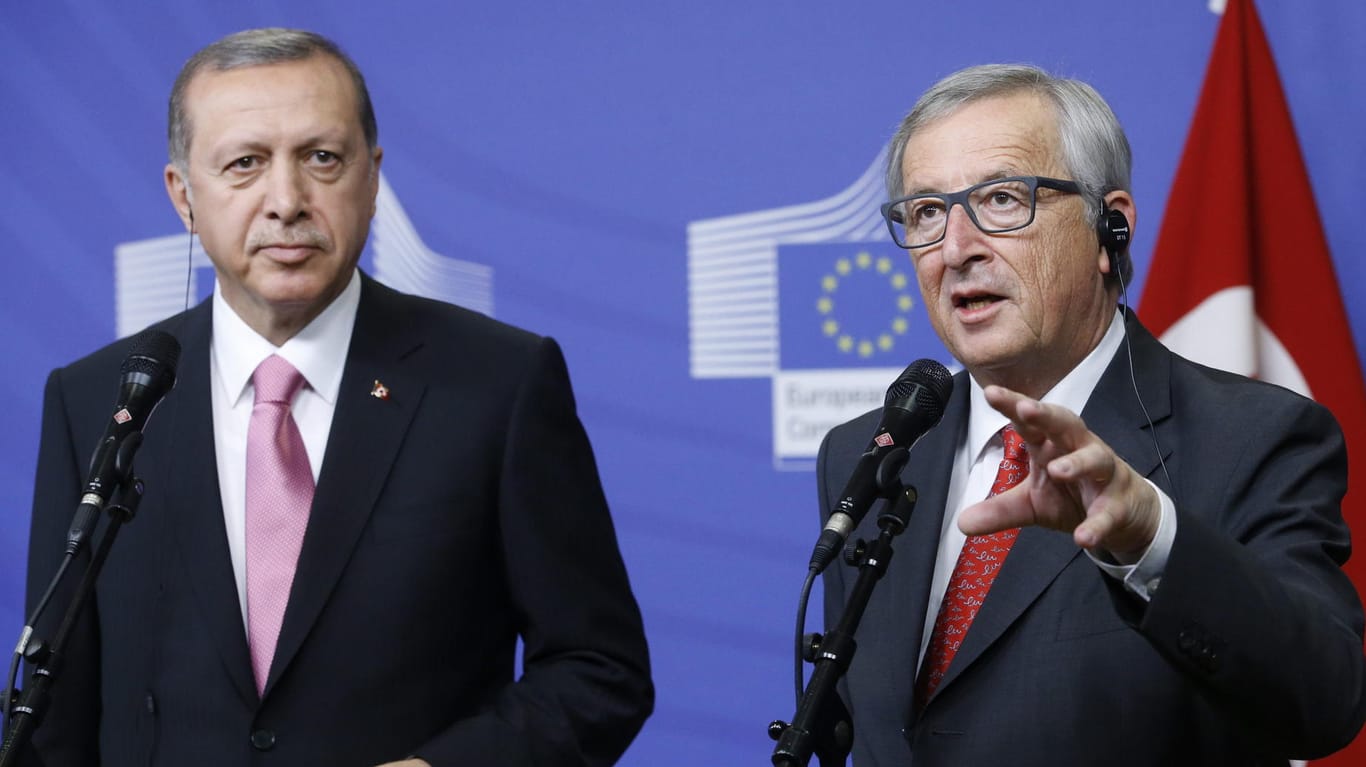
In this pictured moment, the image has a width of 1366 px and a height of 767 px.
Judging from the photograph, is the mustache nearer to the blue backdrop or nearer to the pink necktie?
the pink necktie

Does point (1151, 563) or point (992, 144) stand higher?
point (992, 144)

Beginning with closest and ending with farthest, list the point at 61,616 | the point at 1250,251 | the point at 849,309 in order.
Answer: the point at 61,616, the point at 1250,251, the point at 849,309

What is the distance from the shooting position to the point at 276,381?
228 centimetres

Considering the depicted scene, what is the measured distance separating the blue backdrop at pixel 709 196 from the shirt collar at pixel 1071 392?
1.21 meters

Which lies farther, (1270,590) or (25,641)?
(25,641)

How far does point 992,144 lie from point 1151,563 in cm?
73

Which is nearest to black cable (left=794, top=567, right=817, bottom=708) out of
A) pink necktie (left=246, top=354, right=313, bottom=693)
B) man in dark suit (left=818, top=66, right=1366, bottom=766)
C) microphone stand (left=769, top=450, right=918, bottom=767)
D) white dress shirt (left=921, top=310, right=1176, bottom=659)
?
microphone stand (left=769, top=450, right=918, bottom=767)

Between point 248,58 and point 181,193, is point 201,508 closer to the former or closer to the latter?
point 181,193

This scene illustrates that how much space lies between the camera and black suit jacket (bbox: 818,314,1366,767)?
5.15ft

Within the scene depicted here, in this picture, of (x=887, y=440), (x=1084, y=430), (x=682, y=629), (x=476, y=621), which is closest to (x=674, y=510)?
(x=682, y=629)

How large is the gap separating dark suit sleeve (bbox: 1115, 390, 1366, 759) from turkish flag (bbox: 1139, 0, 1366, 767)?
4.58 ft

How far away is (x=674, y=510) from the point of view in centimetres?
355

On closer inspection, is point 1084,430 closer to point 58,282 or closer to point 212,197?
point 212,197

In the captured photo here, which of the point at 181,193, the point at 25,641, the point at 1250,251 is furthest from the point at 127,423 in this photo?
the point at 1250,251
